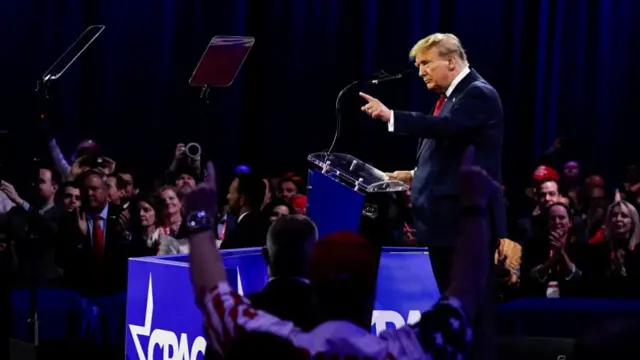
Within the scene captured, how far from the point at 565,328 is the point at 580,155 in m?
5.36

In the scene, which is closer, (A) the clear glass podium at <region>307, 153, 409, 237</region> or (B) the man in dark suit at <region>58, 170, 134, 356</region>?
(A) the clear glass podium at <region>307, 153, 409, 237</region>

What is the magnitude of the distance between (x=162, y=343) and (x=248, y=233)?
1.41 metres

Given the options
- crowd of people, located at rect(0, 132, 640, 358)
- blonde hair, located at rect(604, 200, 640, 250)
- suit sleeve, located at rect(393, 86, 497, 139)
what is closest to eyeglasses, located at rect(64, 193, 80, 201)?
crowd of people, located at rect(0, 132, 640, 358)

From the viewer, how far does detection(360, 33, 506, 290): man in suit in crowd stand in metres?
3.92

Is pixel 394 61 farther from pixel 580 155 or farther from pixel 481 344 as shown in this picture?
pixel 481 344

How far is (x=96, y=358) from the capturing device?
217 inches

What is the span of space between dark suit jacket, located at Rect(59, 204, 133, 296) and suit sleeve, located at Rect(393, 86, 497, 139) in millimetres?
2520

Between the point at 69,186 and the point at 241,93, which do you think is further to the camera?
the point at 241,93

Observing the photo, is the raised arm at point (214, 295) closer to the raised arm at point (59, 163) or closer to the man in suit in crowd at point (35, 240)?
the man in suit in crowd at point (35, 240)

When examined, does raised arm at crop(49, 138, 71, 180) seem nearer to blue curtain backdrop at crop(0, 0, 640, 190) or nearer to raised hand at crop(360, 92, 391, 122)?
blue curtain backdrop at crop(0, 0, 640, 190)

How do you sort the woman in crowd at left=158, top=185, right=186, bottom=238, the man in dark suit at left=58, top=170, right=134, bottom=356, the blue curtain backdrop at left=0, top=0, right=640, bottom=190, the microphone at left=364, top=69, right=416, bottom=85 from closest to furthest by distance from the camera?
1. the microphone at left=364, top=69, right=416, bottom=85
2. the man in dark suit at left=58, top=170, right=134, bottom=356
3. the woman in crowd at left=158, top=185, right=186, bottom=238
4. the blue curtain backdrop at left=0, top=0, right=640, bottom=190

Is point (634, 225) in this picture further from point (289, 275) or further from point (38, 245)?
point (289, 275)

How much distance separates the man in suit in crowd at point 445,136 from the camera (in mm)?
3916

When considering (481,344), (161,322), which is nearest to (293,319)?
(481,344)
